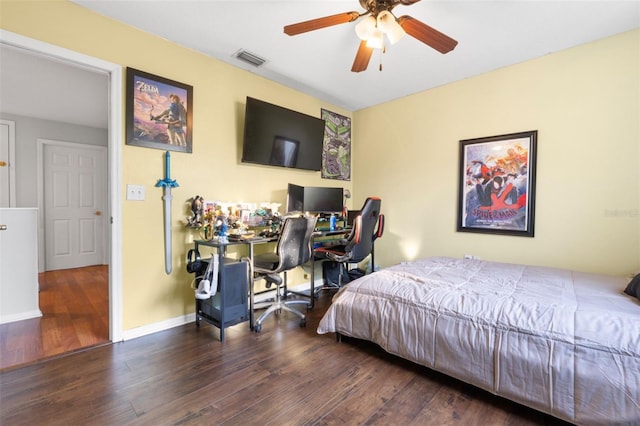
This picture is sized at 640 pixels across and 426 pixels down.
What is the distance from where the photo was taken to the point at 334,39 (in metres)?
2.50

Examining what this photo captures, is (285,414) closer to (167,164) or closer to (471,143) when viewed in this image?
(167,164)

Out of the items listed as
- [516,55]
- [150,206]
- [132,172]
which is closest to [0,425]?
[150,206]

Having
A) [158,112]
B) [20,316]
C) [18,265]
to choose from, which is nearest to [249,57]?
[158,112]

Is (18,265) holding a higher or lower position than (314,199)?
lower

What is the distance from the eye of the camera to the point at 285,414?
1.46 metres

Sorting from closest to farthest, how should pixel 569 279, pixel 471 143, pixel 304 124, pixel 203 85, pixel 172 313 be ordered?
pixel 569 279
pixel 172 313
pixel 203 85
pixel 471 143
pixel 304 124

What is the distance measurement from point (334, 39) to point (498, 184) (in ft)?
7.36

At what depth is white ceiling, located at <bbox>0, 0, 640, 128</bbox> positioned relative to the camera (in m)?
2.11

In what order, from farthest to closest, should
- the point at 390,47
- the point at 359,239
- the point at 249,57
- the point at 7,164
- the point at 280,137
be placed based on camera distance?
the point at 7,164
the point at 280,137
the point at 359,239
the point at 249,57
the point at 390,47

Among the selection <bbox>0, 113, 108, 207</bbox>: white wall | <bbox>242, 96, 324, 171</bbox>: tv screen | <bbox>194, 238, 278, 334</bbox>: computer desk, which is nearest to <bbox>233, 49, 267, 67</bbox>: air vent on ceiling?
<bbox>242, 96, 324, 171</bbox>: tv screen

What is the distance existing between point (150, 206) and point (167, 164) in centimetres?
39

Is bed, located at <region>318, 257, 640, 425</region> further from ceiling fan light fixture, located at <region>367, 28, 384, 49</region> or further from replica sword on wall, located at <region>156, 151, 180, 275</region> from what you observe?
ceiling fan light fixture, located at <region>367, 28, 384, 49</region>

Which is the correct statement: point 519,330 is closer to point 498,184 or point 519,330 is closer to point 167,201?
point 498,184

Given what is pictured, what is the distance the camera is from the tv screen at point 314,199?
3.35m
